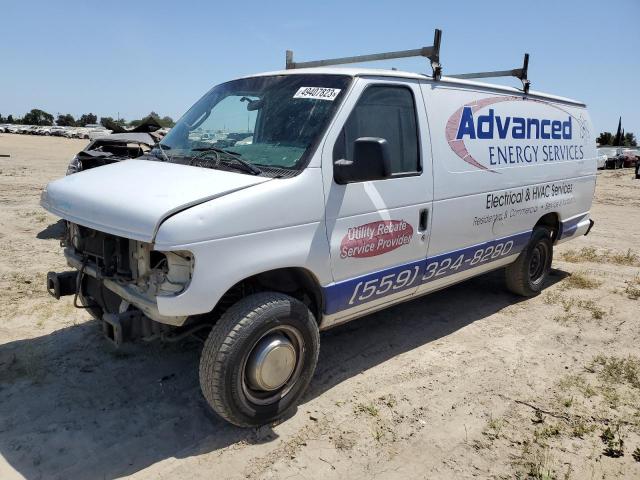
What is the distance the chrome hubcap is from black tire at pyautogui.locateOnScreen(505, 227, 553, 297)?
3.42 m

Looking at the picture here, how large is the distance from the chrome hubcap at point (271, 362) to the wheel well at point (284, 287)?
1.21 feet

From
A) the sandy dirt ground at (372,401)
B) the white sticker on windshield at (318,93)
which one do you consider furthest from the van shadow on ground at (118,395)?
the white sticker on windshield at (318,93)

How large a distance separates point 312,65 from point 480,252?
248 centimetres

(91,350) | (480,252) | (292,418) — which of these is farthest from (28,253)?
(480,252)

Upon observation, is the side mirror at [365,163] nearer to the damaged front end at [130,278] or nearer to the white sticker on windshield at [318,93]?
the white sticker on windshield at [318,93]

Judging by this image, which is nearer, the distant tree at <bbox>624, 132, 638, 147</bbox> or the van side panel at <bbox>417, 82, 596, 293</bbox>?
the van side panel at <bbox>417, 82, 596, 293</bbox>

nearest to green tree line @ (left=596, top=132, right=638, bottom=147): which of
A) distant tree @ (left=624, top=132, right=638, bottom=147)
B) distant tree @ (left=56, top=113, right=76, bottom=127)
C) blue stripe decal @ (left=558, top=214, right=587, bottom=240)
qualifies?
distant tree @ (left=624, top=132, right=638, bottom=147)

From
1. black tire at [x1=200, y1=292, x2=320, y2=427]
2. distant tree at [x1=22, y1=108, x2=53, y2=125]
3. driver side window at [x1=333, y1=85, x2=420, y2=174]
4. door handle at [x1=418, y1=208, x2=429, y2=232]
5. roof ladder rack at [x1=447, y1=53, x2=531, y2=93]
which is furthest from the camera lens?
distant tree at [x1=22, y1=108, x2=53, y2=125]

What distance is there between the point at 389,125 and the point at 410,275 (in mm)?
1189

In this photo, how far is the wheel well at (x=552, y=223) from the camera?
19.5 feet

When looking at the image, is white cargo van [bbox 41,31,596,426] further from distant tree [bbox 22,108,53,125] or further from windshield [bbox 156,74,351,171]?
distant tree [bbox 22,108,53,125]

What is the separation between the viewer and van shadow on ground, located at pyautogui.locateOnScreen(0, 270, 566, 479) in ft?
10.0

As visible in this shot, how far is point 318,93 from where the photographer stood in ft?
11.9

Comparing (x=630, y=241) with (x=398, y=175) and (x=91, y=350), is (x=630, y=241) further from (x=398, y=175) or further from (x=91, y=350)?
(x=91, y=350)
